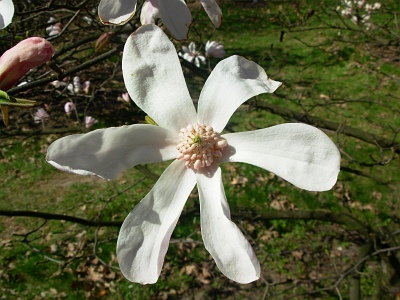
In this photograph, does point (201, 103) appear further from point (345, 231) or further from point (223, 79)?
point (345, 231)

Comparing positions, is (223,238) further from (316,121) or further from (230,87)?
(316,121)

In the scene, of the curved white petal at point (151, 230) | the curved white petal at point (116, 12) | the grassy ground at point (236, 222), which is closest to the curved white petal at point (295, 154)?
the curved white petal at point (151, 230)

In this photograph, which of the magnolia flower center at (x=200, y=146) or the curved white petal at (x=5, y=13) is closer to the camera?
the curved white petal at (x=5, y=13)

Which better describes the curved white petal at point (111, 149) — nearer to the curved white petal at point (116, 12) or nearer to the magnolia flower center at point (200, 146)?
the magnolia flower center at point (200, 146)

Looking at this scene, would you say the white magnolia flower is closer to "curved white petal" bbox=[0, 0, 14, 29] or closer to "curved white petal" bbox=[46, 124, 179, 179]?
"curved white petal" bbox=[46, 124, 179, 179]

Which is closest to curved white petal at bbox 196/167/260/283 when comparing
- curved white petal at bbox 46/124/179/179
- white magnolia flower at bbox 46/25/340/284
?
white magnolia flower at bbox 46/25/340/284

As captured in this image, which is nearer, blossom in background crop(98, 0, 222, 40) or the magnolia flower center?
blossom in background crop(98, 0, 222, 40)

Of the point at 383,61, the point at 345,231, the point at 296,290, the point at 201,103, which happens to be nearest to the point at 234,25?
the point at 383,61
